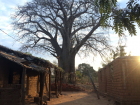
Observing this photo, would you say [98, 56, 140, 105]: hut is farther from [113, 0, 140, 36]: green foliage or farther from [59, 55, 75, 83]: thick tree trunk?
[59, 55, 75, 83]: thick tree trunk

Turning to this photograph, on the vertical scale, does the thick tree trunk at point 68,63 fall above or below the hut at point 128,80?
above

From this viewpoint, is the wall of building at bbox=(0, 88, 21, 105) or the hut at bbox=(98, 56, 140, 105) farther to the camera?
the hut at bbox=(98, 56, 140, 105)

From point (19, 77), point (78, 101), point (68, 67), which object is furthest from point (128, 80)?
point (68, 67)

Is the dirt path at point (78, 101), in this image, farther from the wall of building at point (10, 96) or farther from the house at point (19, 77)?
the wall of building at point (10, 96)

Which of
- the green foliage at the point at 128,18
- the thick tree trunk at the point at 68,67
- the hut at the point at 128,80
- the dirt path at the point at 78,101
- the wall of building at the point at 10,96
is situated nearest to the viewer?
the green foliage at the point at 128,18

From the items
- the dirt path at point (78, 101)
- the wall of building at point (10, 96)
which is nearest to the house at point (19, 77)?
the wall of building at point (10, 96)

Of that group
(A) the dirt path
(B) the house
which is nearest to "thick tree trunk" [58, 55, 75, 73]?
(A) the dirt path

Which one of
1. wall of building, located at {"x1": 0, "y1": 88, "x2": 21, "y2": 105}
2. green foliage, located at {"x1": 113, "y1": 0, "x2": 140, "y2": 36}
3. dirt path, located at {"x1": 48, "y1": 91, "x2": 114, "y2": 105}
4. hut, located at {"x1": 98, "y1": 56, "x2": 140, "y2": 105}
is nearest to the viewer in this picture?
green foliage, located at {"x1": 113, "y1": 0, "x2": 140, "y2": 36}

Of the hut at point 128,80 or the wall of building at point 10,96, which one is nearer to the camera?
the wall of building at point 10,96

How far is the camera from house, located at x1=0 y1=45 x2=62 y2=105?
6.75 meters

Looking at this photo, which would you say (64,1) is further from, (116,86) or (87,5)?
(116,86)

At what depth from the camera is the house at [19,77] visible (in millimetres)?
6754

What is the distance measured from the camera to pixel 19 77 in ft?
30.2

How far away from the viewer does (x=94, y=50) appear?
19.3 m
